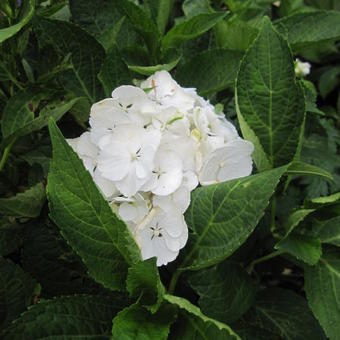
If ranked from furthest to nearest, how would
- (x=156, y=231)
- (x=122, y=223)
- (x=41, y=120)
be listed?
(x=41, y=120)
(x=156, y=231)
(x=122, y=223)

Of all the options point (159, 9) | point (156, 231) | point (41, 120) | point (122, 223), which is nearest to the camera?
point (122, 223)

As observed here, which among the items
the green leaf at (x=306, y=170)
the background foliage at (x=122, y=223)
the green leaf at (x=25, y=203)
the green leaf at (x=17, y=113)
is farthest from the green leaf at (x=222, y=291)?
the green leaf at (x=17, y=113)

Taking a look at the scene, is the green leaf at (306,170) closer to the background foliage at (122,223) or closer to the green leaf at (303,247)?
the background foliage at (122,223)

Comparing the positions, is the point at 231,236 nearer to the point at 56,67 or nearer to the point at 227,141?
the point at 227,141

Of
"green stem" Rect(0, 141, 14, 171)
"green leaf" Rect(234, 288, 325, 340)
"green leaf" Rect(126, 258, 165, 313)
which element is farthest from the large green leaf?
"green leaf" Rect(234, 288, 325, 340)

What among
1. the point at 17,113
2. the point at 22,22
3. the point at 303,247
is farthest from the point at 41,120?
the point at 303,247

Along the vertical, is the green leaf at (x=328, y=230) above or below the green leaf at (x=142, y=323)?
below

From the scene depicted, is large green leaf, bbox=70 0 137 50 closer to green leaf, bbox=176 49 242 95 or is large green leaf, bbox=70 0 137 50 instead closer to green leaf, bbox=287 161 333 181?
green leaf, bbox=176 49 242 95

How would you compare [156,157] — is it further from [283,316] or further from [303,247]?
[283,316]

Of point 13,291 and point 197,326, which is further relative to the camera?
point 13,291
